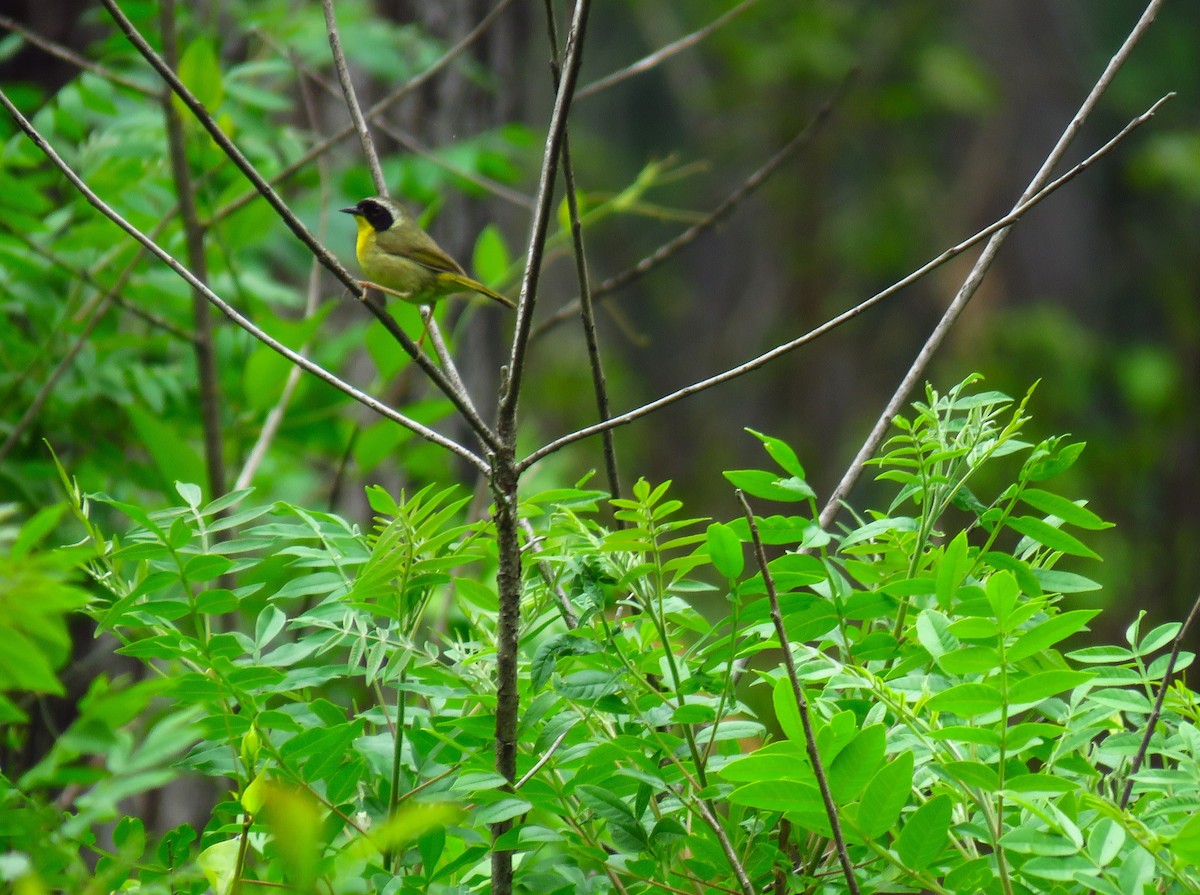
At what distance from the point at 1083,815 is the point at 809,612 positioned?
27 centimetres

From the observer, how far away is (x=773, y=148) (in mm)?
8820

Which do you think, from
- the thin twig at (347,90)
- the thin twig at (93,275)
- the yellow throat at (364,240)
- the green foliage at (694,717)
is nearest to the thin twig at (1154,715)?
the green foliage at (694,717)

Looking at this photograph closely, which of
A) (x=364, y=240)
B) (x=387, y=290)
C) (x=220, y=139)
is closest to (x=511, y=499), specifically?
(x=220, y=139)

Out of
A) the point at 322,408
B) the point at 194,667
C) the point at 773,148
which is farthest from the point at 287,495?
the point at 773,148

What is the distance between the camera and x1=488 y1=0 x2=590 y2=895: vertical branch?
982mm

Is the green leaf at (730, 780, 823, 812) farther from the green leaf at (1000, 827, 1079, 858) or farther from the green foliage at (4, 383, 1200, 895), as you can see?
the green leaf at (1000, 827, 1079, 858)

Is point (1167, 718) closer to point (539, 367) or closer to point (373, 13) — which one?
point (373, 13)

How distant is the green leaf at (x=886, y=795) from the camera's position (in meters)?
0.87

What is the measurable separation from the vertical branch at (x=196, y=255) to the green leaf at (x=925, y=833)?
1767 mm

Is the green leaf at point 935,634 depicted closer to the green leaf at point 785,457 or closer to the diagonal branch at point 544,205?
the green leaf at point 785,457

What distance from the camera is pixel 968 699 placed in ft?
2.95

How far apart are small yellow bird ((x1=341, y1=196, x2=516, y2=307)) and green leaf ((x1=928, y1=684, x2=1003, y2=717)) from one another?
5.87 feet

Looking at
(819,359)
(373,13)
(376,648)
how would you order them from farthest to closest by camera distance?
(819,359) → (373,13) → (376,648)

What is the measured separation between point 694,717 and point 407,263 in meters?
1.90
